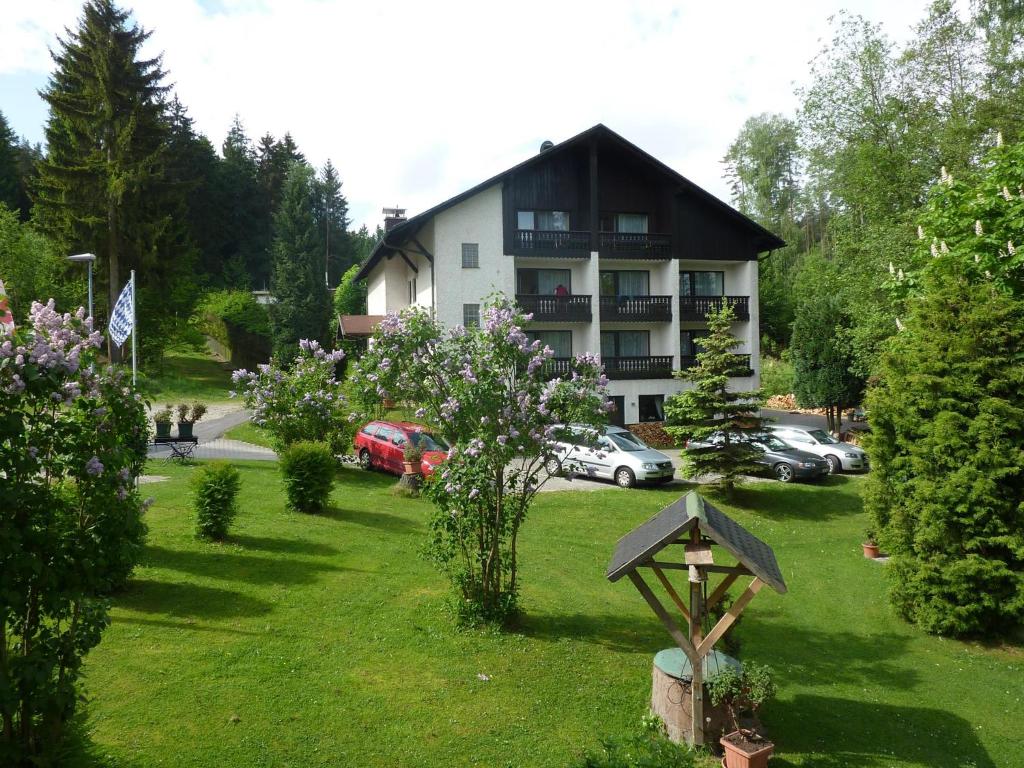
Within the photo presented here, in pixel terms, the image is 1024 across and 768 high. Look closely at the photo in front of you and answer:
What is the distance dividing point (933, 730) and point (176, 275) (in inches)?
1626

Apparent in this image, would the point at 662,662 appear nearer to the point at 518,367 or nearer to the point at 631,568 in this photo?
the point at 631,568

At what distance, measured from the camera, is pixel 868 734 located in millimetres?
7359

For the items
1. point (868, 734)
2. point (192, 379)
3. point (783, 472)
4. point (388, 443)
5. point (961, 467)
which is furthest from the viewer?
point (192, 379)

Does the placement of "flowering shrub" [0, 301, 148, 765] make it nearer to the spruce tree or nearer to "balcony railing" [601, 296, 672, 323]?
the spruce tree

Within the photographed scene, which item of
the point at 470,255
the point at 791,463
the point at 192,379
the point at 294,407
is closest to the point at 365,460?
the point at 294,407

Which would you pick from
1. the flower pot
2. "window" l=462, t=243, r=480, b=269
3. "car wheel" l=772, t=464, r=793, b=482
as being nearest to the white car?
"car wheel" l=772, t=464, r=793, b=482

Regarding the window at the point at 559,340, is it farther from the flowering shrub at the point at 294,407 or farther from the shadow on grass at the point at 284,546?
the shadow on grass at the point at 284,546

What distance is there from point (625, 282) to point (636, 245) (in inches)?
80.4

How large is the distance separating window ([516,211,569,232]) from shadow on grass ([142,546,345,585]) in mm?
22123

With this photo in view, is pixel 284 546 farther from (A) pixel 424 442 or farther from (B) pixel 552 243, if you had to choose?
(B) pixel 552 243

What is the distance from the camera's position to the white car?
23656mm

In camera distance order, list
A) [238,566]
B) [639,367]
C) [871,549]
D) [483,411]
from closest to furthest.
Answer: [483,411] → [238,566] → [871,549] → [639,367]

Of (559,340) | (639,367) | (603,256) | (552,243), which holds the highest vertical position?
(552,243)

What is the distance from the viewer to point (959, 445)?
1073 cm
